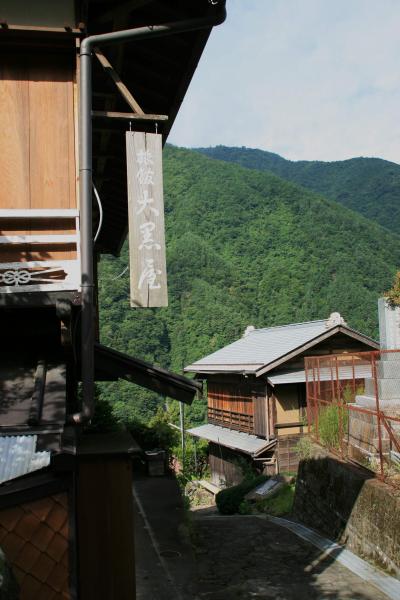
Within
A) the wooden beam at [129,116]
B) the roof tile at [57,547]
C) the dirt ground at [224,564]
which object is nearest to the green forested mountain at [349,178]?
the dirt ground at [224,564]

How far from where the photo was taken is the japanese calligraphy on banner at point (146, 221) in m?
6.87

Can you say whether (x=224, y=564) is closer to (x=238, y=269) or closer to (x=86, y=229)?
(x=86, y=229)

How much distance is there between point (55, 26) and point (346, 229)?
84.6 m

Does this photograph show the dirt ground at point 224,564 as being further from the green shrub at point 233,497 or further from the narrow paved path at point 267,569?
the green shrub at point 233,497

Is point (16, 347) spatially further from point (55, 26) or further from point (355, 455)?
point (355, 455)

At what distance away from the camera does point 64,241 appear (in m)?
6.88

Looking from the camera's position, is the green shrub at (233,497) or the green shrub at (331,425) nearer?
the green shrub at (331,425)

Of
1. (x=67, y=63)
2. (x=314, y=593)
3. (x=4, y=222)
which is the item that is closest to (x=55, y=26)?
(x=67, y=63)

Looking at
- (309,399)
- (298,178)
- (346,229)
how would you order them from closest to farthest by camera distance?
(309,399), (346,229), (298,178)

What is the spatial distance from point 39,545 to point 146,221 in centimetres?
360

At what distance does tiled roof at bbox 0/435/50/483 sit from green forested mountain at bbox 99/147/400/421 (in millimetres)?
45632

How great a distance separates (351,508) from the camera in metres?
11.0

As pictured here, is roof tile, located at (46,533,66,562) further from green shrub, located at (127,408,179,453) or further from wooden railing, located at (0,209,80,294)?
green shrub, located at (127,408,179,453)

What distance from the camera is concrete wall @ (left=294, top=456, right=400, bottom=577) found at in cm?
926
